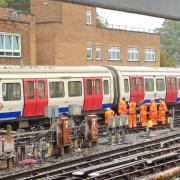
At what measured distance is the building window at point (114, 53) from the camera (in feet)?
160

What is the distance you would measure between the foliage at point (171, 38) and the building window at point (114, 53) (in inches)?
2545

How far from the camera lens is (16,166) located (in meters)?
15.2

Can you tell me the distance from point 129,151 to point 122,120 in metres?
3.60

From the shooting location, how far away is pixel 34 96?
21797 millimetres

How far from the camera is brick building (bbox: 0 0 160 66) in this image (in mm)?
38750

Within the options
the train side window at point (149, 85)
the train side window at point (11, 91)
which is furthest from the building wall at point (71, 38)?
the train side window at point (11, 91)

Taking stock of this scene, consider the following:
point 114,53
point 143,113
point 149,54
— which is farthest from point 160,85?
point 149,54

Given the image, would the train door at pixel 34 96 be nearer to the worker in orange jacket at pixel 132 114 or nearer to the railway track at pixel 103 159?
the worker in orange jacket at pixel 132 114

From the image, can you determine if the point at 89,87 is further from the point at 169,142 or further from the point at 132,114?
the point at 169,142

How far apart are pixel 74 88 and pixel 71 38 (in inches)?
822

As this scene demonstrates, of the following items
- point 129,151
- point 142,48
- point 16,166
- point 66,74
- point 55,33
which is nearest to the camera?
point 16,166

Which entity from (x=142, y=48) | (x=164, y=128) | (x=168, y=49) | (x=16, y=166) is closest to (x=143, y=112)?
(x=164, y=128)

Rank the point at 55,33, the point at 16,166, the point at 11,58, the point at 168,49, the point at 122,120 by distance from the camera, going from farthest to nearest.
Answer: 1. the point at 168,49
2. the point at 55,33
3. the point at 11,58
4. the point at 122,120
5. the point at 16,166

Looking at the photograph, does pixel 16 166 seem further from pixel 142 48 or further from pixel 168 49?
pixel 168 49
